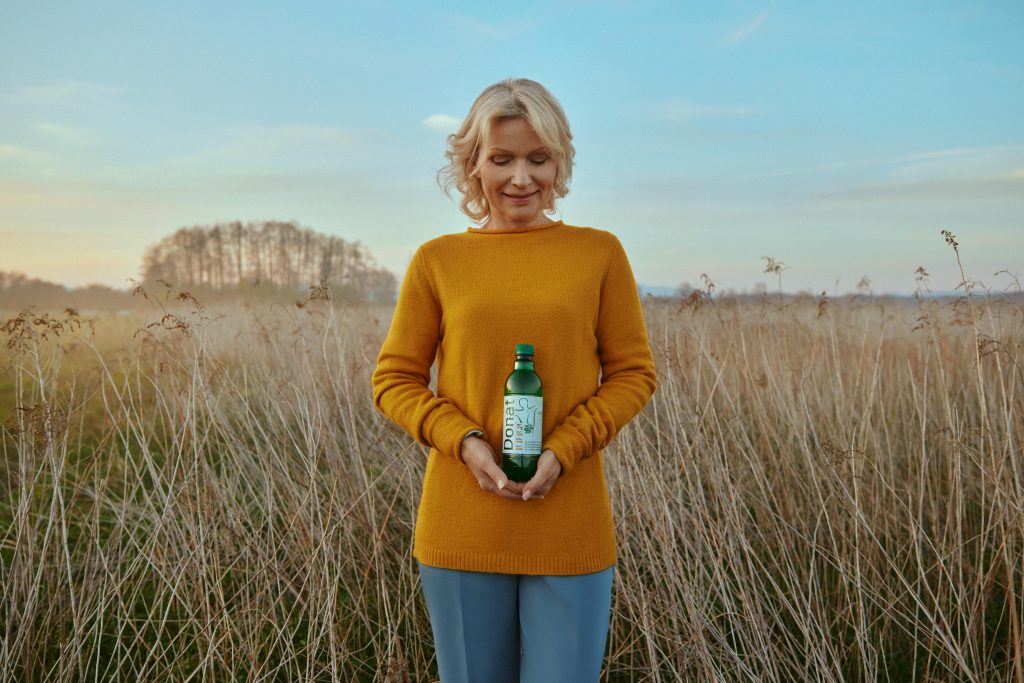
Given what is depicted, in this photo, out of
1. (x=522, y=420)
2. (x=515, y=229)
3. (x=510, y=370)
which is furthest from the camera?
(x=515, y=229)

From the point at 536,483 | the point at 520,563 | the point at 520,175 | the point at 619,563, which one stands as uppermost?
the point at 520,175

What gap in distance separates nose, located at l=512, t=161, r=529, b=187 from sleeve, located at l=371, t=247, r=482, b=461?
0.29m

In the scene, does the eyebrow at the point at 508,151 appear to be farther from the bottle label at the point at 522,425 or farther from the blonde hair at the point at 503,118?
the bottle label at the point at 522,425

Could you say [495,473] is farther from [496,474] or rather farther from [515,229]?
[515,229]

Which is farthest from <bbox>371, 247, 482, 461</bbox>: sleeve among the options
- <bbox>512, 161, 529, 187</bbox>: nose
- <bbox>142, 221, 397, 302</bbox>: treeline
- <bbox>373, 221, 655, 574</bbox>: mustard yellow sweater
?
<bbox>142, 221, 397, 302</bbox>: treeline

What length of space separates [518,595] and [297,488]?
203 centimetres

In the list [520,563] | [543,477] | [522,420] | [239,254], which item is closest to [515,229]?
[522,420]

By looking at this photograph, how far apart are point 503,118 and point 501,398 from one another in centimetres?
63

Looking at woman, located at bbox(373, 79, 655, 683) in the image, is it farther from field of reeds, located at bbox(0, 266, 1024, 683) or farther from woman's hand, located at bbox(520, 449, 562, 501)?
field of reeds, located at bbox(0, 266, 1024, 683)

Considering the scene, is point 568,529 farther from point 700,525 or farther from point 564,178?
point 700,525

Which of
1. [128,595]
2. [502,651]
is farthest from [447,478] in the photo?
[128,595]

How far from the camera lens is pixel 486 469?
1.59 meters

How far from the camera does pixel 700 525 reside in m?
2.87

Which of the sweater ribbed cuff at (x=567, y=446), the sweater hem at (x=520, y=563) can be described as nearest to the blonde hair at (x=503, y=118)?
the sweater ribbed cuff at (x=567, y=446)
